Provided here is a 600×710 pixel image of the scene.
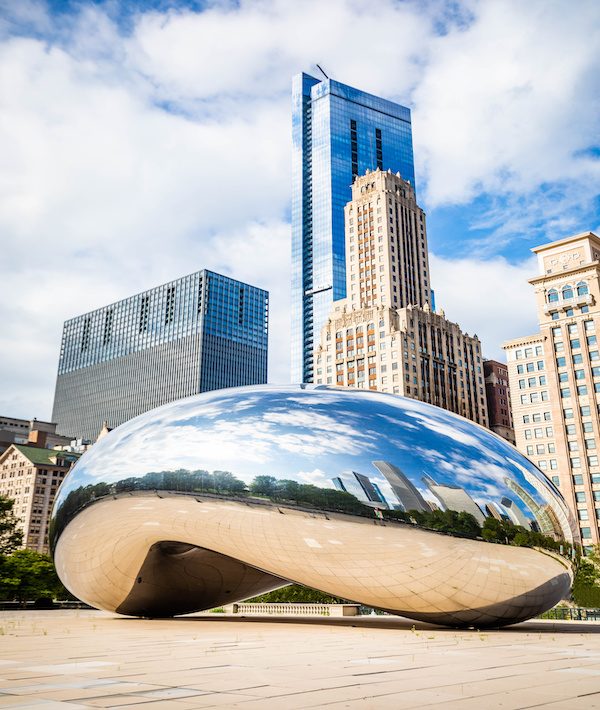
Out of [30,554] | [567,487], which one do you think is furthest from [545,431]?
[30,554]

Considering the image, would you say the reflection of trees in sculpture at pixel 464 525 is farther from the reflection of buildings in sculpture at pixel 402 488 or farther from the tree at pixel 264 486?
the tree at pixel 264 486

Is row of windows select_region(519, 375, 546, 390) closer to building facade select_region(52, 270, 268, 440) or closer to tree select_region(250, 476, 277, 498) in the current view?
building facade select_region(52, 270, 268, 440)

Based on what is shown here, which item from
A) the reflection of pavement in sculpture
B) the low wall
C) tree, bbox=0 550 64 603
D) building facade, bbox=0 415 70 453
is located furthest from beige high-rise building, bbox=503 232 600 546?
building facade, bbox=0 415 70 453

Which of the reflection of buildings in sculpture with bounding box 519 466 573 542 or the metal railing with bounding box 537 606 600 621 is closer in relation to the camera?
the reflection of buildings in sculpture with bounding box 519 466 573 542

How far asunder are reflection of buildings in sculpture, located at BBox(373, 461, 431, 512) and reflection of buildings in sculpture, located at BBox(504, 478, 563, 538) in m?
1.94

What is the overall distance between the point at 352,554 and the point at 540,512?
3.80 m

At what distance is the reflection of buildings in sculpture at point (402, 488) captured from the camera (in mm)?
12047

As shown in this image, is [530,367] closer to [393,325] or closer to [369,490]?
[393,325]

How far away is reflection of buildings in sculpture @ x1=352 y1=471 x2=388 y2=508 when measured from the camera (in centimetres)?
1210

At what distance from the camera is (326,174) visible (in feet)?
608

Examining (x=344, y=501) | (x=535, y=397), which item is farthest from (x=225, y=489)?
(x=535, y=397)

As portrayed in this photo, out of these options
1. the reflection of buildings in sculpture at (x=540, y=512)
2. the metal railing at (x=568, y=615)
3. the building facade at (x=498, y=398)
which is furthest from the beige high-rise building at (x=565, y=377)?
the reflection of buildings in sculpture at (x=540, y=512)

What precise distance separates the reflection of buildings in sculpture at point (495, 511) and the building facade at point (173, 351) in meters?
156

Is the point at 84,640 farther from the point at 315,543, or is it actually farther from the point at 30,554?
the point at 30,554
